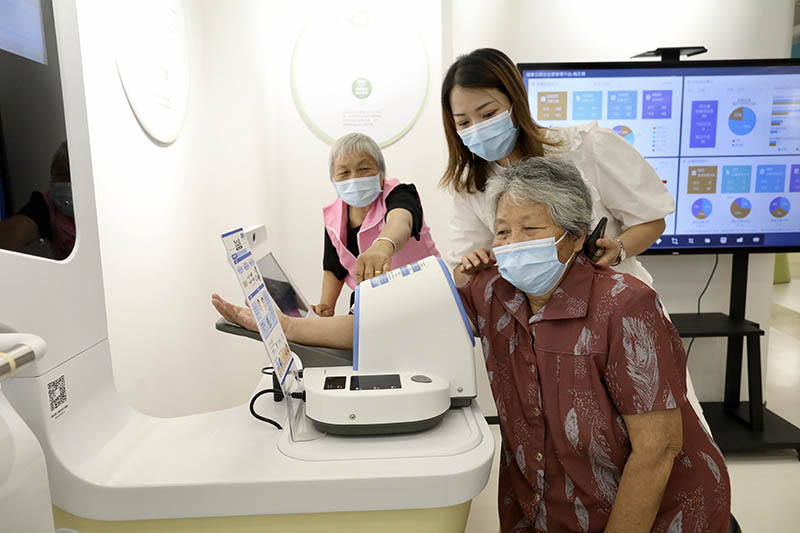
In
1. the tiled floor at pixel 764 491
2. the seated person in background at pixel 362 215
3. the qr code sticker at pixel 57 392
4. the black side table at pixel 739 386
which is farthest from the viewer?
the black side table at pixel 739 386

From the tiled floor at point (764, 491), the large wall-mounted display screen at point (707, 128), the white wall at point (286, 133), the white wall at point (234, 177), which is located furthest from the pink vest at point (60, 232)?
the large wall-mounted display screen at point (707, 128)

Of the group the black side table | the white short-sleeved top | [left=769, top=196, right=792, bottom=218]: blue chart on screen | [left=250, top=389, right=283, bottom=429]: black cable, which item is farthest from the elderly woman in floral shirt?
[left=769, top=196, right=792, bottom=218]: blue chart on screen

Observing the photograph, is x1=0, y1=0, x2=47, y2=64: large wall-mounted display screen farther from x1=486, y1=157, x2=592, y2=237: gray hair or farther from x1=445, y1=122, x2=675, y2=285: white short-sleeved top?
x1=445, y1=122, x2=675, y2=285: white short-sleeved top

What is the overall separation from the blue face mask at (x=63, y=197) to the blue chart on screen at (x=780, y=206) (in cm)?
299

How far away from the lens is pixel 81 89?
1.02 meters

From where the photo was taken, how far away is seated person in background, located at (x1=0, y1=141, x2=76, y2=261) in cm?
84

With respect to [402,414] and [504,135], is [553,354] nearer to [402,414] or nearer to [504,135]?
[402,414]

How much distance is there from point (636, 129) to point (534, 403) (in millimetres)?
2005

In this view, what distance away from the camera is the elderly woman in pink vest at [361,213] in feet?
6.59

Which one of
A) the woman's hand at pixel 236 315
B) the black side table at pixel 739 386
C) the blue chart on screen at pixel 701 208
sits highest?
the blue chart on screen at pixel 701 208

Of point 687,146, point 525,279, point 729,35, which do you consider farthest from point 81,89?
point 729,35

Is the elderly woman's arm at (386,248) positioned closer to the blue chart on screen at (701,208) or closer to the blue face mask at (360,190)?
the blue face mask at (360,190)

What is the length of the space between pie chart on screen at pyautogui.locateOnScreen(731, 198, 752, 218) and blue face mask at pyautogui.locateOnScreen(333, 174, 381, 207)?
6.02ft

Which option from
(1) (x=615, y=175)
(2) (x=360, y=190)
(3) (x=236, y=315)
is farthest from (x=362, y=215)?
(3) (x=236, y=315)
